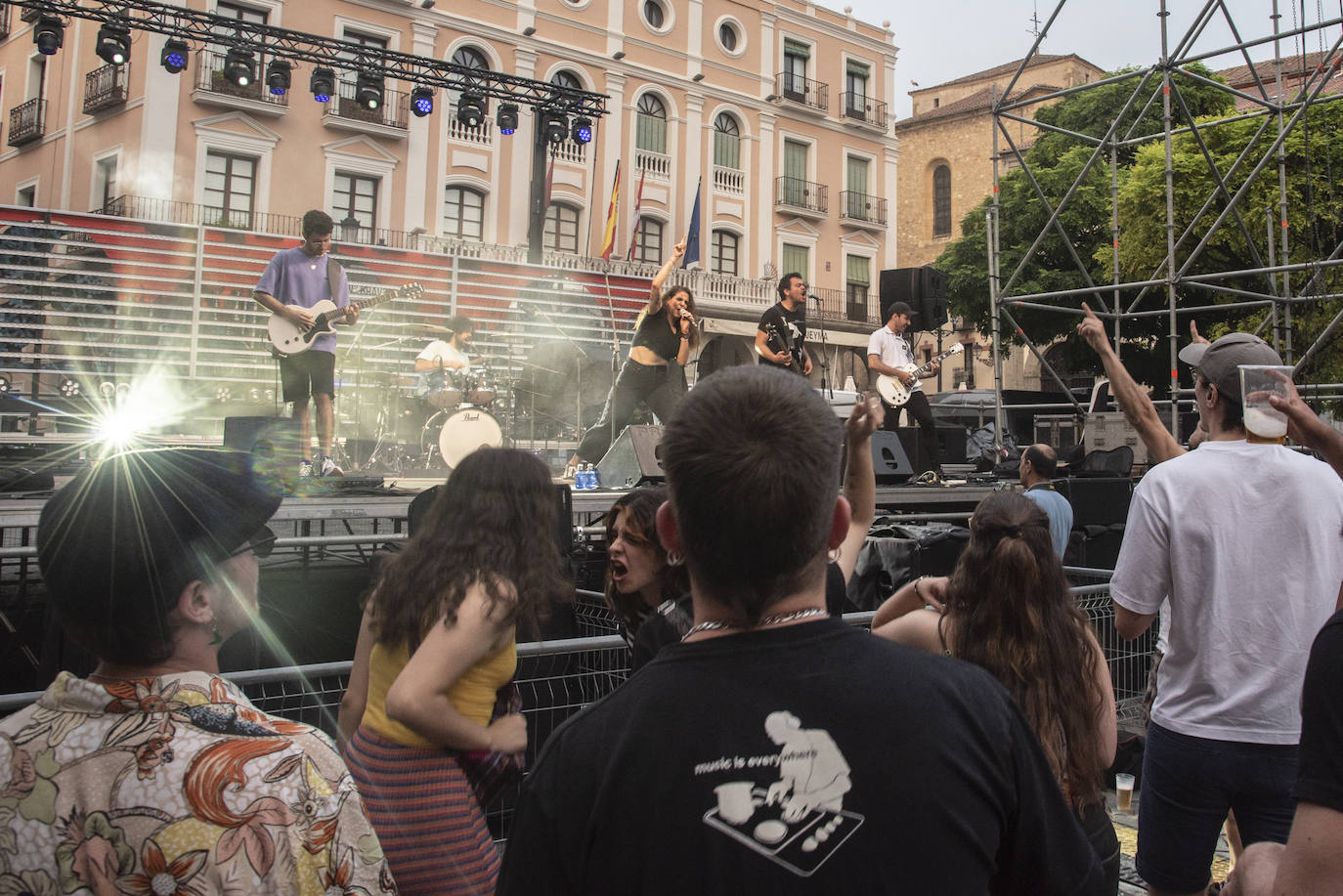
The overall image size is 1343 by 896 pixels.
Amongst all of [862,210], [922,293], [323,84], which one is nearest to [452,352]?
[922,293]

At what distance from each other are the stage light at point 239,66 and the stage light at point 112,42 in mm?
1388

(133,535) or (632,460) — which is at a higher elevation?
(632,460)

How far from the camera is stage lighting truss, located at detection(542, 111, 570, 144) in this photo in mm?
18578

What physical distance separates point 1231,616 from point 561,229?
97.4 ft

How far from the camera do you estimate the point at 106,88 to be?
2575cm

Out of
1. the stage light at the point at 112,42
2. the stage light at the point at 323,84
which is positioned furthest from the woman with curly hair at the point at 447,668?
the stage light at the point at 323,84

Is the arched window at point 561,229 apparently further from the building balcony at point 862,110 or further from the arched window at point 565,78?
the building balcony at point 862,110

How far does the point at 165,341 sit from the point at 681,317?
39.4 feet

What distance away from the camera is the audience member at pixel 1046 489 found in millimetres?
5645

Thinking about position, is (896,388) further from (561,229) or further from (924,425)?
(561,229)

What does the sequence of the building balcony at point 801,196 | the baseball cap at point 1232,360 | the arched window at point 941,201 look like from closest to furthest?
the baseball cap at point 1232,360, the building balcony at point 801,196, the arched window at point 941,201

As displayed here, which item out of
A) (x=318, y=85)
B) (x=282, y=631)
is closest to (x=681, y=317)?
(x=282, y=631)

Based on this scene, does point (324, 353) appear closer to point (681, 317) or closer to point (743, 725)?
point (681, 317)

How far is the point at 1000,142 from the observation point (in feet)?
160
